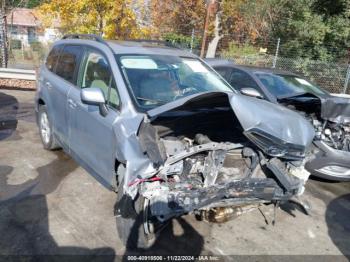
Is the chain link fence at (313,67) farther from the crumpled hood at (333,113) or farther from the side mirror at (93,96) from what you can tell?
the side mirror at (93,96)

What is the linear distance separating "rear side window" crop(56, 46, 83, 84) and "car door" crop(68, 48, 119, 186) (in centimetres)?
20

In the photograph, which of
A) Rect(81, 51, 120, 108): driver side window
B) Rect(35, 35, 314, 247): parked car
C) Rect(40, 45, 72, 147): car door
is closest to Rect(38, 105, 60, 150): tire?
Rect(40, 45, 72, 147): car door

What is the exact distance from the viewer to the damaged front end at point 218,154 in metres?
3.07

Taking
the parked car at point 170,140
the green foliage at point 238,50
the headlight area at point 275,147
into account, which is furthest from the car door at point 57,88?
the green foliage at point 238,50

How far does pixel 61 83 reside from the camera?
15.8ft

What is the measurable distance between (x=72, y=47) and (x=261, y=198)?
3.37m

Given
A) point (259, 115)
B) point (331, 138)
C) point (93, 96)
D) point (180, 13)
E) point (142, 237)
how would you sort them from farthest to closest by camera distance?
1. point (180, 13)
2. point (331, 138)
3. point (93, 96)
4. point (142, 237)
5. point (259, 115)

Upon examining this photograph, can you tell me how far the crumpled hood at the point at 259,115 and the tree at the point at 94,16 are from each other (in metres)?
8.93

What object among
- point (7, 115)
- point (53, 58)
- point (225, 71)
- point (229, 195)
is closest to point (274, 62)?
point (225, 71)

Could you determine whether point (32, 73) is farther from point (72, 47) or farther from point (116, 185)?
point (116, 185)

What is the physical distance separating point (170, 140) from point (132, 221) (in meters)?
0.87

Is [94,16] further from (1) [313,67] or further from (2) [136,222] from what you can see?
(2) [136,222]

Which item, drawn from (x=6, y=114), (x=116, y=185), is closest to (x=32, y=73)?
(x=6, y=114)

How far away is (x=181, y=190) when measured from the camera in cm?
318
